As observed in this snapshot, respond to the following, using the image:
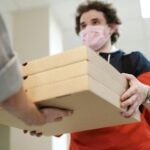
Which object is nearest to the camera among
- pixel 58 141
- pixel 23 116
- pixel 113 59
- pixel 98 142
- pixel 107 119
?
pixel 23 116

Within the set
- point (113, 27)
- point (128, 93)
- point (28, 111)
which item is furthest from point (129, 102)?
point (113, 27)

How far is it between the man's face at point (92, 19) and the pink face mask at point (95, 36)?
29mm

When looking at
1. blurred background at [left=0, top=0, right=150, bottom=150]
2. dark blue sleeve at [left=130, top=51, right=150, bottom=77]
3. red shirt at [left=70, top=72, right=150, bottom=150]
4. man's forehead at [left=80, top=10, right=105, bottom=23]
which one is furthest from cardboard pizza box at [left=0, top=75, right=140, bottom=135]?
blurred background at [left=0, top=0, right=150, bottom=150]

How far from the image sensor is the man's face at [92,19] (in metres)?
1.74

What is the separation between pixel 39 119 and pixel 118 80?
293 mm

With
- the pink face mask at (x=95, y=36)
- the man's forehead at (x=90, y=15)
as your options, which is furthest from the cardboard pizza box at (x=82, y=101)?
the man's forehead at (x=90, y=15)

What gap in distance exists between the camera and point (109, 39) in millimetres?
1784

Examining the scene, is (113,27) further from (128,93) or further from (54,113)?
(54,113)

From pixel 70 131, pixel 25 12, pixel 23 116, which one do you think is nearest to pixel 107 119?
pixel 70 131

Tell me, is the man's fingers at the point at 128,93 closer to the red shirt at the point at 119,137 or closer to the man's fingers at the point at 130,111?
the man's fingers at the point at 130,111

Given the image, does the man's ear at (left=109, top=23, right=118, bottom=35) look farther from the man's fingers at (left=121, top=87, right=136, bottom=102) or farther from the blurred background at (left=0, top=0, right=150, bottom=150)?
the blurred background at (left=0, top=0, right=150, bottom=150)

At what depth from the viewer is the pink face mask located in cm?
171

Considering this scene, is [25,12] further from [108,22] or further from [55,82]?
[55,82]

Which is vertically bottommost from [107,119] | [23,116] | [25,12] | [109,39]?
[107,119]
